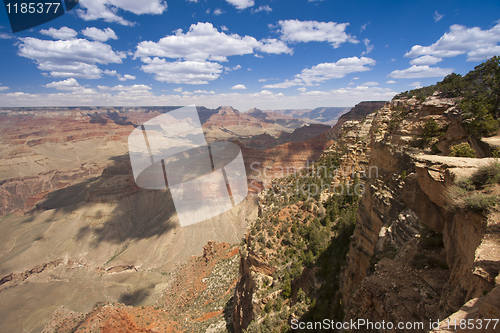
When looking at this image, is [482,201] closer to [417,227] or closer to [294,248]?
[417,227]

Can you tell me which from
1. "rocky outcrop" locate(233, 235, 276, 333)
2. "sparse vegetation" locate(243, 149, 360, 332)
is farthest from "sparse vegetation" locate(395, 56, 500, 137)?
"rocky outcrop" locate(233, 235, 276, 333)

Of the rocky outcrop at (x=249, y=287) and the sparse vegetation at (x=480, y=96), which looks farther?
the rocky outcrop at (x=249, y=287)

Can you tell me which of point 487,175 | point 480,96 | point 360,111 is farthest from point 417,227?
point 360,111

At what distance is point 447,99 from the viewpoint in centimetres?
977

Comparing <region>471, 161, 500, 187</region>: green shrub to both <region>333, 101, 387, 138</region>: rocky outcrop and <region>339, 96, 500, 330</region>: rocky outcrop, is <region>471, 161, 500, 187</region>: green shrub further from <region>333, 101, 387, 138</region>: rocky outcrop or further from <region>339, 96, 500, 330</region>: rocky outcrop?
<region>333, 101, 387, 138</region>: rocky outcrop

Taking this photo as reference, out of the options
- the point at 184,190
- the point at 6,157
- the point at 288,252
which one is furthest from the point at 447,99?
the point at 6,157

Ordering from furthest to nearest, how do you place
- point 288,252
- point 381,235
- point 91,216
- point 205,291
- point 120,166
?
point 120,166 < point 91,216 < point 205,291 < point 288,252 < point 381,235

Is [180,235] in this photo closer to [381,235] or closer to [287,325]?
[287,325]

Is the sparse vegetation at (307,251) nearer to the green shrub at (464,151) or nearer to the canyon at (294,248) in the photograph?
the canyon at (294,248)

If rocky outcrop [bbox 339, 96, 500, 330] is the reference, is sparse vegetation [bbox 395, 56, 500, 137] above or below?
above

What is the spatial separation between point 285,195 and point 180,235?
1256 inches

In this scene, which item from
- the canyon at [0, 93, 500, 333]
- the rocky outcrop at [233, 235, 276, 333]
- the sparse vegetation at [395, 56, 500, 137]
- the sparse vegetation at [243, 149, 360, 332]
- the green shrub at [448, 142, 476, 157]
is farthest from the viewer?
A: the rocky outcrop at [233, 235, 276, 333]

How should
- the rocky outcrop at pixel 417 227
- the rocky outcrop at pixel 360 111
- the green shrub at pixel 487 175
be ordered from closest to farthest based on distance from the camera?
1. the rocky outcrop at pixel 417 227
2. the green shrub at pixel 487 175
3. the rocky outcrop at pixel 360 111

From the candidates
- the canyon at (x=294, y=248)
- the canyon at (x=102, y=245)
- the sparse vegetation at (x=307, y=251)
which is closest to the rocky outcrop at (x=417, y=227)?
the canyon at (x=294, y=248)
